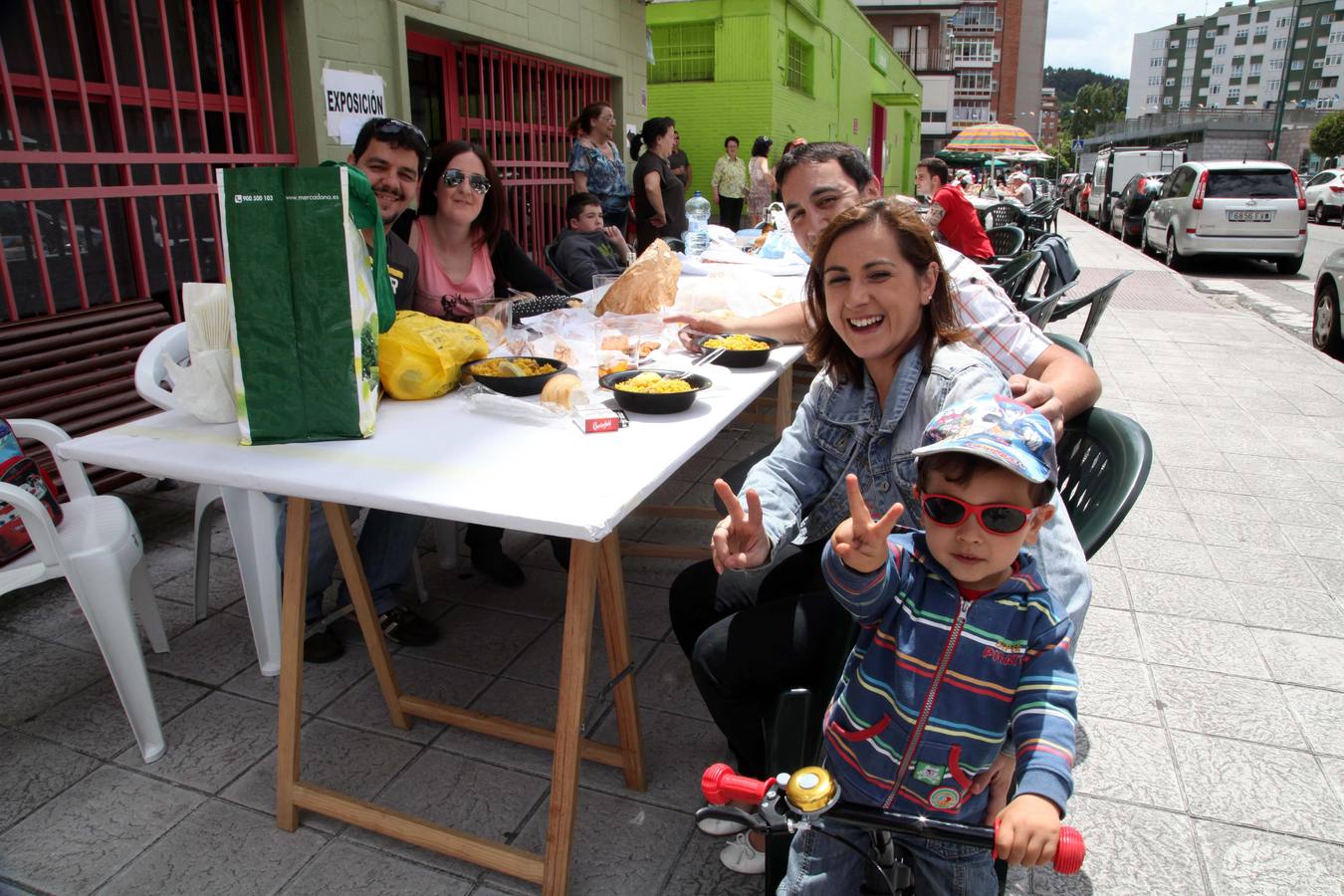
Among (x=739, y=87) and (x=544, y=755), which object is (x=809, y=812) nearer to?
(x=544, y=755)

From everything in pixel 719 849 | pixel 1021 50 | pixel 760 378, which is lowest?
pixel 719 849

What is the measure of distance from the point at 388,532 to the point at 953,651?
1962mm

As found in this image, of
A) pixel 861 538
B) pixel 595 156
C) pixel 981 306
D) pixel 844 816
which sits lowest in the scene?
pixel 844 816

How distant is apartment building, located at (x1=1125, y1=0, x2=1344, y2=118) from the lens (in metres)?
102

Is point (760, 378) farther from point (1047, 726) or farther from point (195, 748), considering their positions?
point (195, 748)

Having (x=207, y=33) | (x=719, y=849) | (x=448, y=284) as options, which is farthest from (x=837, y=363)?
(x=207, y=33)

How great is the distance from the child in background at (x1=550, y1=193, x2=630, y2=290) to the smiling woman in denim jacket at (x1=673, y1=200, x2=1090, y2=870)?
123 inches

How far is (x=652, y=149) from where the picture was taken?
26.2 feet

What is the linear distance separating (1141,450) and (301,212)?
1806 mm

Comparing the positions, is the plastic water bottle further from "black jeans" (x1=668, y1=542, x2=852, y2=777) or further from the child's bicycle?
the child's bicycle

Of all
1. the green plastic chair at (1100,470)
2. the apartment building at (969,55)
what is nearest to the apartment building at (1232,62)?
the apartment building at (969,55)

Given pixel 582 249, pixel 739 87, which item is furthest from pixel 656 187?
pixel 739 87

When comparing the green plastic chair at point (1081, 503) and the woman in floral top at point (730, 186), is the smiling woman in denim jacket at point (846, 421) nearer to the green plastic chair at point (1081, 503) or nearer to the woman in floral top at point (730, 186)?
the green plastic chair at point (1081, 503)

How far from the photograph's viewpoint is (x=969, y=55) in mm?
68562
